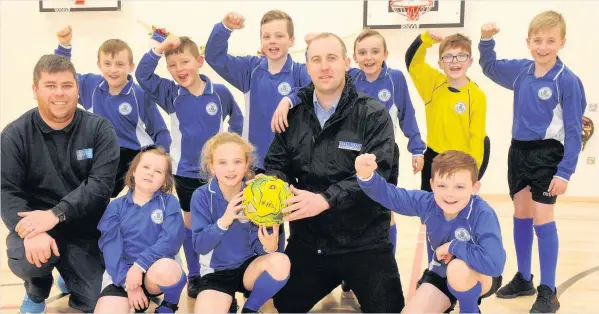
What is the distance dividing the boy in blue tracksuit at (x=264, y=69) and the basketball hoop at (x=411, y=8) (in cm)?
382

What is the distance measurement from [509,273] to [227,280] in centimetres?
242

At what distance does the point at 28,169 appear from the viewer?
Answer: 123 inches

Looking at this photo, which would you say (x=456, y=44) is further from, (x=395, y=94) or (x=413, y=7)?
(x=413, y=7)

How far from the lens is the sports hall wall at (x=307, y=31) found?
7.34 metres

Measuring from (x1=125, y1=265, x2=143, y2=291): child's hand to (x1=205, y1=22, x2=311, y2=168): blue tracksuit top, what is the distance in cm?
125

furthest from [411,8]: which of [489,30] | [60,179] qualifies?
[60,179]

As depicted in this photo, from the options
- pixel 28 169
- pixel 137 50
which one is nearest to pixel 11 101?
pixel 137 50

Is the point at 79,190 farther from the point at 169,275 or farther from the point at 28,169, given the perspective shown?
the point at 169,275

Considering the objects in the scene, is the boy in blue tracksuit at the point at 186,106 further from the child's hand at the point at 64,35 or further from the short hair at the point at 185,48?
the child's hand at the point at 64,35

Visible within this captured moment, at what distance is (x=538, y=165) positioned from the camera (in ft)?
11.6

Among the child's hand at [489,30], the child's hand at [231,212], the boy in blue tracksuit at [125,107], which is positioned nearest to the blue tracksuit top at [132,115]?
the boy in blue tracksuit at [125,107]

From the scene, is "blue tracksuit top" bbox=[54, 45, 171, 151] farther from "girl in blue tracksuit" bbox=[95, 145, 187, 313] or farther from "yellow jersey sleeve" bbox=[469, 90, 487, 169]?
"yellow jersey sleeve" bbox=[469, 90, 487, 169]

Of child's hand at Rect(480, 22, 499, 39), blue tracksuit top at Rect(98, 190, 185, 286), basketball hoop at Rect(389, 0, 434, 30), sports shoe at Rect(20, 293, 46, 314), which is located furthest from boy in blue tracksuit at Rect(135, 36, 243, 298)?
basketball hoop at Rect(389, 0, 434, 30)

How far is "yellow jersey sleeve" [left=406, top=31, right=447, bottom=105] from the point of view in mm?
4105
